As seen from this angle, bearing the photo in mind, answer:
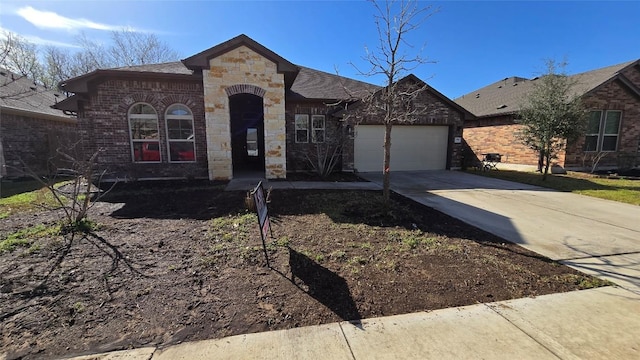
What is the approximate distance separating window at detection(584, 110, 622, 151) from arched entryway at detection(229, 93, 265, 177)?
54.5 ft

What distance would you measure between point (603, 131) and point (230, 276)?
18931 millimetres

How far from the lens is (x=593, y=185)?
400 inches

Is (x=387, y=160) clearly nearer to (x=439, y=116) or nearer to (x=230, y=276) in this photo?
(x=230, y=276)

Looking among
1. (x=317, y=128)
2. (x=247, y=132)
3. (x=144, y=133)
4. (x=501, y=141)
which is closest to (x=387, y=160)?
(x=317, y=128)

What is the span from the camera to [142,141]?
1046 cm

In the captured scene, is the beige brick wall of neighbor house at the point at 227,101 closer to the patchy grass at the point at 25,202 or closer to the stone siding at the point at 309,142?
the stone siding at the point at 309,142

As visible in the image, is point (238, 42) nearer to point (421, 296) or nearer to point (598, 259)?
point (421, 296)

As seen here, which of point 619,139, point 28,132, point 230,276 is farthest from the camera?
point 619,139

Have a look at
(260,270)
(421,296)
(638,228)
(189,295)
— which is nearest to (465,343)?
(421,296)

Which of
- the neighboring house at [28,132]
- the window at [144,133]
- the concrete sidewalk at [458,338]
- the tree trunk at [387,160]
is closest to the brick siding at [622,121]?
the tree trunk at [387,160]

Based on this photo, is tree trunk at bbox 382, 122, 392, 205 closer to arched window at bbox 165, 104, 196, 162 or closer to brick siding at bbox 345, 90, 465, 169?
brick siding at bbox 345, 90, 465, 169

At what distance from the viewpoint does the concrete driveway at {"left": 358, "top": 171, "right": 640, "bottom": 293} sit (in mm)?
4051

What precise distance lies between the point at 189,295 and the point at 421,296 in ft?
8.65

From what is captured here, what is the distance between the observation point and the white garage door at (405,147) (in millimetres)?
13172
